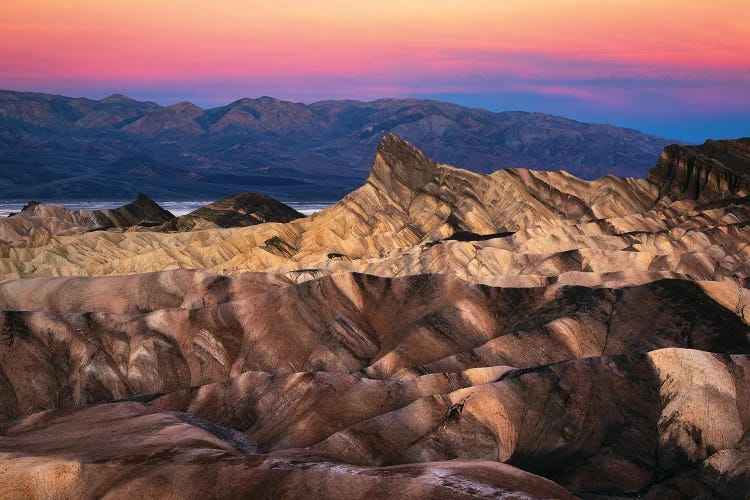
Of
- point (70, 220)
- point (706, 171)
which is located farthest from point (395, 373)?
point (70, 220)

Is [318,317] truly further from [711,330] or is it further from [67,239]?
[67,239]

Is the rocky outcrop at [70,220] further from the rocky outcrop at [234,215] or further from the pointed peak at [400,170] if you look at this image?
the pointed peak at [400,170]

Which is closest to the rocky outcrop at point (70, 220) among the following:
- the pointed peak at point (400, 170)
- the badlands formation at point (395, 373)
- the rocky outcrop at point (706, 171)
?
the badlands formation at point (395, 373)

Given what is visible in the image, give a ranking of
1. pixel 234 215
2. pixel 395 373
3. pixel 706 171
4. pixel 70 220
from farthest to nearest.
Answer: pixel 234 215 → pixel 70 220 → pixel 706 171 → pixel 395 373

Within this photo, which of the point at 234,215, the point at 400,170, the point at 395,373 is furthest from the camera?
the point at 234,215

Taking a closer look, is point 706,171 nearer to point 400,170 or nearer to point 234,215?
point 400,170

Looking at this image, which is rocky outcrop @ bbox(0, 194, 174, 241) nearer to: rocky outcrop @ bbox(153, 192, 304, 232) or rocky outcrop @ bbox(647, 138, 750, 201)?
rocky outcrop @ bbox(153, 192, 304, 232)

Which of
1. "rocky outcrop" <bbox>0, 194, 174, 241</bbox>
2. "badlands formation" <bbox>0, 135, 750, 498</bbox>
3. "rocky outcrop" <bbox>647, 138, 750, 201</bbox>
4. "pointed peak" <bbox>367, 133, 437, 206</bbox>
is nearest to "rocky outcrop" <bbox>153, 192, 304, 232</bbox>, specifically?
"rocky outcrop" <bbox>0, 194, 174, 241</bbox>

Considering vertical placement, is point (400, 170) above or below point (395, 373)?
above
